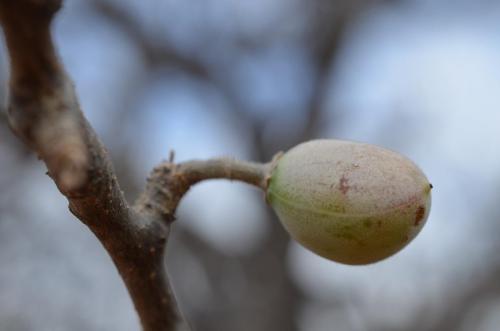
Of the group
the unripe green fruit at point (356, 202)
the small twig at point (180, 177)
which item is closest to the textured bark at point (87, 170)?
the small twig at point (180, 177)

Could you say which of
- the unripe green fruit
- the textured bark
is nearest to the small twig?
the textured bark

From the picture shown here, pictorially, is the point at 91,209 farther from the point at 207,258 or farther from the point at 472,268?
the point at 472,268

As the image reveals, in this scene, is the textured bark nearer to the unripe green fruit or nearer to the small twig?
the small twig

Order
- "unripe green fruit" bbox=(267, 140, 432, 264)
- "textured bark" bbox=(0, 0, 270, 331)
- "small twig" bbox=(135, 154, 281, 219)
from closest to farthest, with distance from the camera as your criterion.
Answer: "textured bark" bbox=(0, 0, 270, 331), "unripe green fruit" bbox=(267, 140, 432, 264), "small twig" bbox=(135, 154, 281, 219)

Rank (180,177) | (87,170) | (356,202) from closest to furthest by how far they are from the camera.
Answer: (87,170)
(356,202)
(180,177)

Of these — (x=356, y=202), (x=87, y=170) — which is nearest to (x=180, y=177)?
(x=356, y=202)

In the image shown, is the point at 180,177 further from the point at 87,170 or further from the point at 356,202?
the point at 87,170
